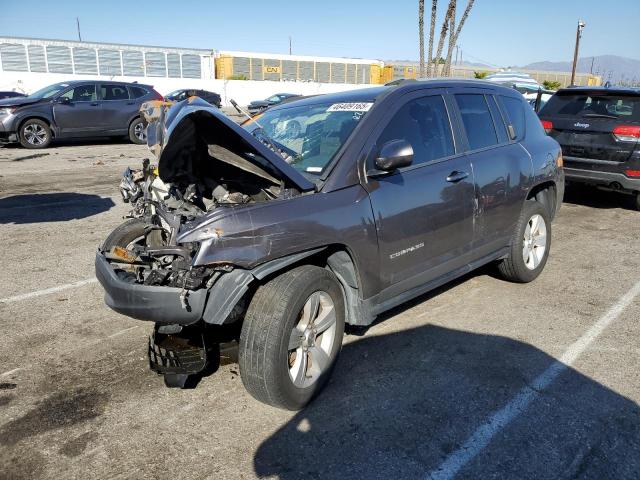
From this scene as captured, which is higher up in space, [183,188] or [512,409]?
[183,188]

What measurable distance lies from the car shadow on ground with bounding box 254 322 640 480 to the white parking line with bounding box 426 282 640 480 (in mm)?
34

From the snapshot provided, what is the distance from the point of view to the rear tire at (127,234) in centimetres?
376

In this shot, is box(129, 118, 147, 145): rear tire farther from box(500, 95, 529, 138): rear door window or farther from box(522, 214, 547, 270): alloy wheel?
box(522, 214, 547, 270): alloy wheel

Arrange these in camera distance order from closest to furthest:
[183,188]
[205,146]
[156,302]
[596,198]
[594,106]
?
[156,302] → [205,146] → [183,188] → [594,106] → [596,198]

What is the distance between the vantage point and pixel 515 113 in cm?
509

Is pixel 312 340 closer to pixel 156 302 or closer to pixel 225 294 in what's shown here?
pixel 225 294

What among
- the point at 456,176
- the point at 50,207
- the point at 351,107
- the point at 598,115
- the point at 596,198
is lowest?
the point at 596,198

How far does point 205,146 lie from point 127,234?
39.6 inches

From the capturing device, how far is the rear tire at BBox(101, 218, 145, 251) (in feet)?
12.3

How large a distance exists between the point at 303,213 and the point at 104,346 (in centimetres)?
193

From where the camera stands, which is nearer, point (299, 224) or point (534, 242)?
point (299, 224)

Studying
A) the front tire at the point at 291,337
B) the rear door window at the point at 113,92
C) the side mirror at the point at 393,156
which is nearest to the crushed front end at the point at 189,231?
the front tire at the point at 291,337

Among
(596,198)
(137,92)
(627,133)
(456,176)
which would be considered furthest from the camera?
(137,92)

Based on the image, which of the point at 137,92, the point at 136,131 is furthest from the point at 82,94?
the point at 136,131
